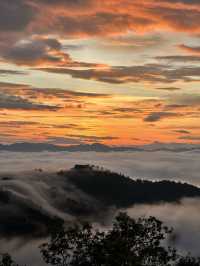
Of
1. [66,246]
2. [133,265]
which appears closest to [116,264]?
[133,265]

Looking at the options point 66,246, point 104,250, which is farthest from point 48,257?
point 104,250

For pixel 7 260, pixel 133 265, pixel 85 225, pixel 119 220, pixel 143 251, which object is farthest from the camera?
pixel 7 260

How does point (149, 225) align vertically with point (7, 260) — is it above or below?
above

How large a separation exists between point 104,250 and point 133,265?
34.6 feet

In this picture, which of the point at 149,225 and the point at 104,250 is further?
the point at 149,225

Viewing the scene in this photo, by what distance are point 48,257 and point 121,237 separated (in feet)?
103

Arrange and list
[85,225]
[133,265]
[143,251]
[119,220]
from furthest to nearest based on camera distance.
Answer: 1. [85,225]
2. [143,251]
3. [119,220]
4. [133,265]

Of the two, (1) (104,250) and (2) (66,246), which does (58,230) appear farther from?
(1) (104,250)

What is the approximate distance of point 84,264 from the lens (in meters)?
132

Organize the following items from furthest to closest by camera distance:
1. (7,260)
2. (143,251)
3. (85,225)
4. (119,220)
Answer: (7,260) → (85,225) → (143,251) → (119,220)

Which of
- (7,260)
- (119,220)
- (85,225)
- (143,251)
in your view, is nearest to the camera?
(119,220)

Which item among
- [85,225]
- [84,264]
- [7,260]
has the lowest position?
[7,260]

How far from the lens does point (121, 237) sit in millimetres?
117438

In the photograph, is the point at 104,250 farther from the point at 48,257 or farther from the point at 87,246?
the point at 48,257
